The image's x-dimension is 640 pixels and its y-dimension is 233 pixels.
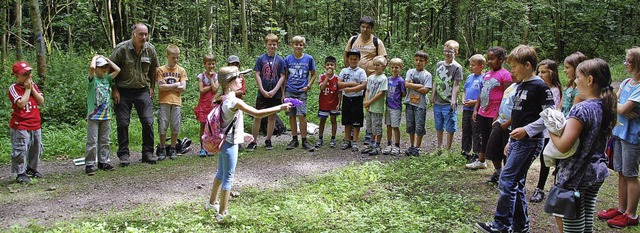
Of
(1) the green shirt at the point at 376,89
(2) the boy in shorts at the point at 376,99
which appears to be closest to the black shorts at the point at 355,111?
(2) the boy in shorts at the point at 376,99

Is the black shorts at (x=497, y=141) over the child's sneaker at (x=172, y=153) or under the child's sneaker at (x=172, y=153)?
over

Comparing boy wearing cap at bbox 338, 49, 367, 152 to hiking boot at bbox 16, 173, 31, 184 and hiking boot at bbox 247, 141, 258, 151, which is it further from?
hiking boot at bbox 16, 173, 31, 184

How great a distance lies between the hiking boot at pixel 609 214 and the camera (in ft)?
16.6

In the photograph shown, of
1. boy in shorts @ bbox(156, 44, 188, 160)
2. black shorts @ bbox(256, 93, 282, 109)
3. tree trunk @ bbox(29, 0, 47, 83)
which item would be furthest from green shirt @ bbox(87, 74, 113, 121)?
tree trunk @ bbox(29, 0, 47, 83)

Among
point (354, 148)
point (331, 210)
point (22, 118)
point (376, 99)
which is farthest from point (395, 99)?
point (22, 118)

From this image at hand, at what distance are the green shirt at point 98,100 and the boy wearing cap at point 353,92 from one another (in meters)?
3.74

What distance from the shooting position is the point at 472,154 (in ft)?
23.7

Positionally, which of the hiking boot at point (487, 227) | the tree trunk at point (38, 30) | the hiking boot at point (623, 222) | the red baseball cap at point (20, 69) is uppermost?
the tree trunk at point (38, 30)

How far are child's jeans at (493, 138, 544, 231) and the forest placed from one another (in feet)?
26.8

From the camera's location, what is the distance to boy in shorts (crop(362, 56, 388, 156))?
8.08 meters

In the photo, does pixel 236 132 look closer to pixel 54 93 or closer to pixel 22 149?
pixel 22 149

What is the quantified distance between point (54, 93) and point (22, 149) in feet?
18.6

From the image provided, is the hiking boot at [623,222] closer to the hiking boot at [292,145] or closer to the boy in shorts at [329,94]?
the boy in shorts at [329,94]

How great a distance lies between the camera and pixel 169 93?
776cm
